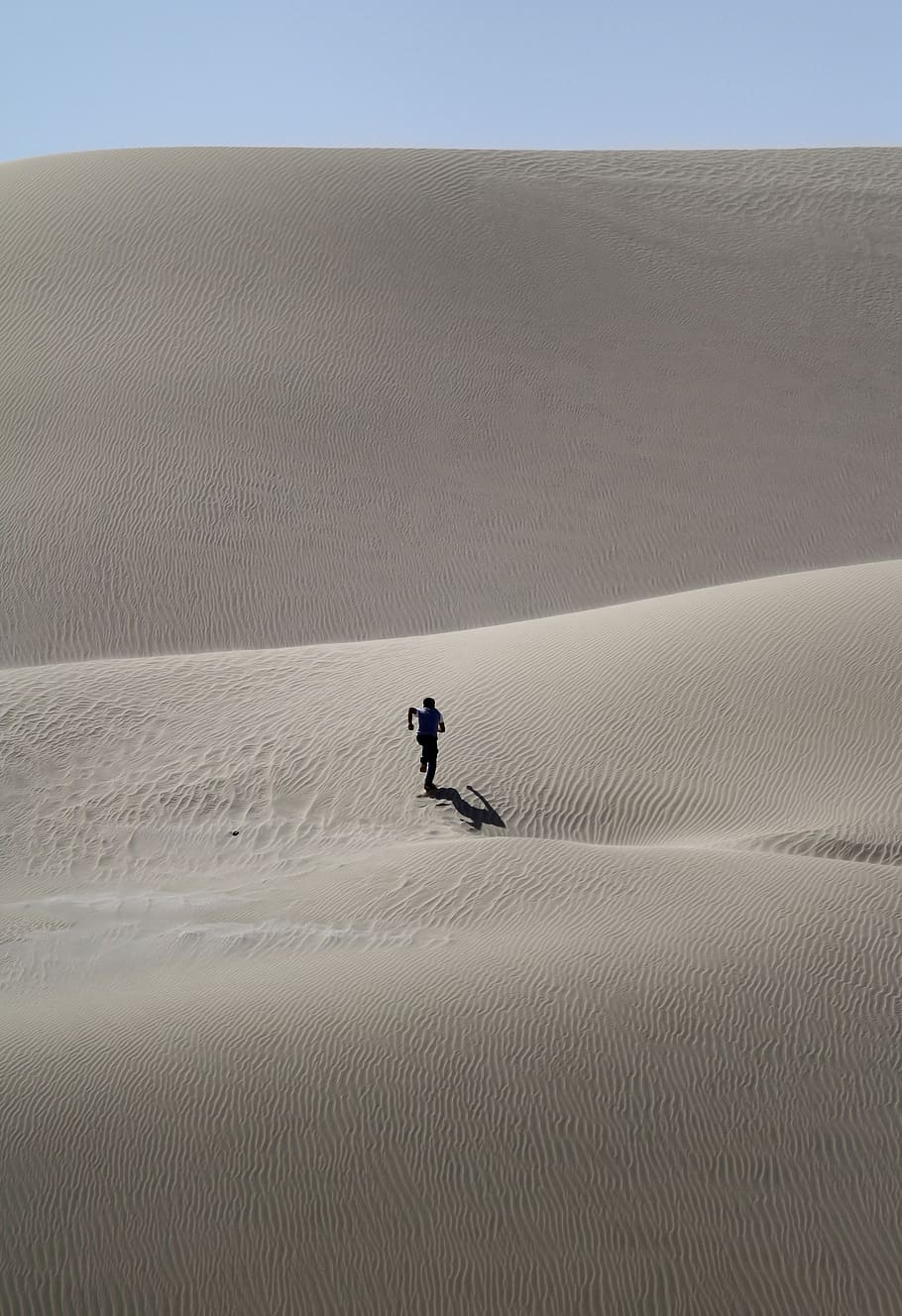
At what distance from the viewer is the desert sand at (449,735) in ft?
20.7

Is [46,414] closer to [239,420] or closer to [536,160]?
[239,420]

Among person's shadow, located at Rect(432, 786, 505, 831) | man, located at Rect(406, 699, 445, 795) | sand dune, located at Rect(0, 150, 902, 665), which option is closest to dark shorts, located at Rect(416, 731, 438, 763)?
man, located at Rect(406, 699, 445, 795)

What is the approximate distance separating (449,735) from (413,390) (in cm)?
1052

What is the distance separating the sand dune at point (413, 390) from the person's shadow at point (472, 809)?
5667mm

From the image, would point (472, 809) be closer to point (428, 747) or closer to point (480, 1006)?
point (428, 747)

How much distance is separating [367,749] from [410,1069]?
5557 mm

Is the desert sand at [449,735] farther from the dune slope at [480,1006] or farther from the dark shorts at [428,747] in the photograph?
the dark shorts at [428,747]

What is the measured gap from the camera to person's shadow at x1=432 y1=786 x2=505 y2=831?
35.9 feet

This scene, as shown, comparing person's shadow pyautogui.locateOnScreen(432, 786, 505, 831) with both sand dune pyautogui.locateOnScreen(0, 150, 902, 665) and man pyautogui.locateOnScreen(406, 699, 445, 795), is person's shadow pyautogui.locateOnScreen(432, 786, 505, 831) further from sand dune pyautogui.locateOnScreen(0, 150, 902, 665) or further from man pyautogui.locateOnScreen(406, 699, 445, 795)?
sand dune pyautogui.locateOnScreen(0, 150, 902, 665)

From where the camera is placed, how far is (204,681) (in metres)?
14.2

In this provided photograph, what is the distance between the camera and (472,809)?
1115 centimetres

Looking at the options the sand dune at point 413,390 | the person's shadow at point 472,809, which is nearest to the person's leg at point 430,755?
the person's shadow at point 472,809

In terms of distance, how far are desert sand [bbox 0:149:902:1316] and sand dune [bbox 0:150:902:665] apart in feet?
0.30

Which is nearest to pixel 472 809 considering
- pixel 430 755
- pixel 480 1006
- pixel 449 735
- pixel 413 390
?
pixel 430 755
